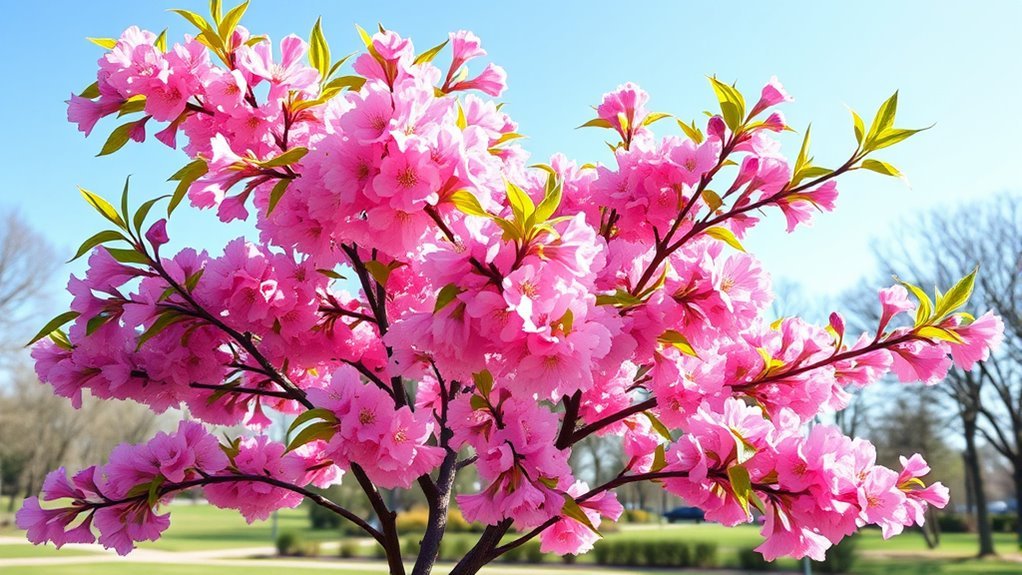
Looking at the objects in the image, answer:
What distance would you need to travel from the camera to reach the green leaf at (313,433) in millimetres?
1424

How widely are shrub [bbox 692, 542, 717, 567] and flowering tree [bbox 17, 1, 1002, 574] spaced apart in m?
18.1

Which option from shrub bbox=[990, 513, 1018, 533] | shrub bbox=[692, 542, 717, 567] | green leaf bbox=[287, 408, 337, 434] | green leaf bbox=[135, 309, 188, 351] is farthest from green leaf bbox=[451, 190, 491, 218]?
shrub bbox=[990, 513, 1018, 533]

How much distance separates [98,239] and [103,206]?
9 cm

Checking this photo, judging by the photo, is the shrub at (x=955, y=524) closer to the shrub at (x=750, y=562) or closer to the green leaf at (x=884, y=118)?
the shrub at (x=750, y=562)

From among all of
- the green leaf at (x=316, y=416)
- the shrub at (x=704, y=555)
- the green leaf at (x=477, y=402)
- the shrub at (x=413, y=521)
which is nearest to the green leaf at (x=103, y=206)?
the green leaf at (x=316, y=416)

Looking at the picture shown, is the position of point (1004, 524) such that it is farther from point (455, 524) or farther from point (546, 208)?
point (546, 208)

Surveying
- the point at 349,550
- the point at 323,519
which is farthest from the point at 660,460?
the point at 323,519

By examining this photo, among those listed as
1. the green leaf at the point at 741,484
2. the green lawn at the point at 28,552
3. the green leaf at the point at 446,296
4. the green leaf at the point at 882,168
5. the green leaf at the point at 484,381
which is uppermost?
the green leaf at the point at 882,168

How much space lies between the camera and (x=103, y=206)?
1.71 m

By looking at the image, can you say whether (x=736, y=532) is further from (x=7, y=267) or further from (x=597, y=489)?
(x=597, y=489)

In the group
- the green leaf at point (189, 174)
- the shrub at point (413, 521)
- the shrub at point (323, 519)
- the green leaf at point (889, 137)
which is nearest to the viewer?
the green leaf at point (189, 174)

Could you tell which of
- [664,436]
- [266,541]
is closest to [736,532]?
[266,541]

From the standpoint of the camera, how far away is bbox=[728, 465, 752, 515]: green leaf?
4.39 ft

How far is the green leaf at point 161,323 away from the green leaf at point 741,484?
3.95ft
